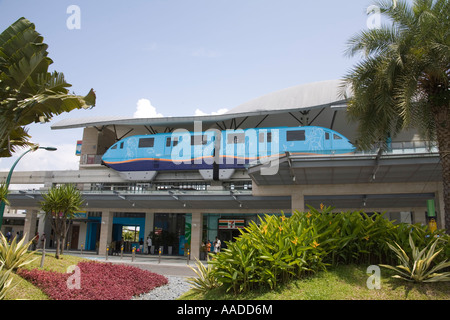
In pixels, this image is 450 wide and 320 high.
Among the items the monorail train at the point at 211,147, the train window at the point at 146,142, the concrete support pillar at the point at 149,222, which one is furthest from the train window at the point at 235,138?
the concrete support pillar at the point at 149,222

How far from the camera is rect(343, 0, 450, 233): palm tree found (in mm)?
10992

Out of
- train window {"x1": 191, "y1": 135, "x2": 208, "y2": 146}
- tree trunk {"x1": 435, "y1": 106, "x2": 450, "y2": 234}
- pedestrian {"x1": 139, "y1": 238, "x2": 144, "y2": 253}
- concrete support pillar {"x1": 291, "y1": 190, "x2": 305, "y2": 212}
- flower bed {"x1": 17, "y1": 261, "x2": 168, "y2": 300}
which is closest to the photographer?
flower bed {"x1": 17, "y1": 261, "x2": 168, "y2": 300}

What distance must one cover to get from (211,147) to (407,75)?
25370mm

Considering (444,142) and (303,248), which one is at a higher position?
(444,142)

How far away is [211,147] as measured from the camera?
1405 inches

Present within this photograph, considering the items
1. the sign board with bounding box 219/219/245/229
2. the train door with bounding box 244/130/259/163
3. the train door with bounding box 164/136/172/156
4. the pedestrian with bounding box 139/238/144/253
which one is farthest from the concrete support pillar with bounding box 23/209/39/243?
the train door with bounding box 244/130/259/163

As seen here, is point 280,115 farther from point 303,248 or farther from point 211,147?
point 303,248

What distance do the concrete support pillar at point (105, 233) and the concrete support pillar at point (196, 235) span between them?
28.7 feet

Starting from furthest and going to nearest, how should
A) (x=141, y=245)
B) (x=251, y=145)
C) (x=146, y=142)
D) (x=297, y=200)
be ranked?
(x=141, y=245) → (x=146, y=142) → (x=251, y=145) → (x=297, y=200)

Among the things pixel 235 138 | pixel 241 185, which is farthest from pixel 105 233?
pixel 235 138

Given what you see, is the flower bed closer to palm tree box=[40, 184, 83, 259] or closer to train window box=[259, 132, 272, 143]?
palm tree box=[40, 184, 83, 259]

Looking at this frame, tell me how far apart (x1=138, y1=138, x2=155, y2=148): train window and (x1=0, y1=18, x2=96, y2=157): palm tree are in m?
26.0

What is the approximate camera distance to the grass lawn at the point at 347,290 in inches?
276
